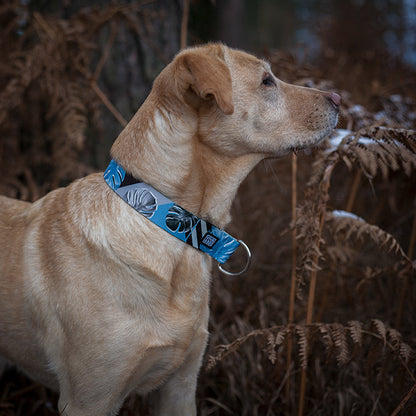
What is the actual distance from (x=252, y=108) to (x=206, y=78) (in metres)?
0.40

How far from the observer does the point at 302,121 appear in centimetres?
229

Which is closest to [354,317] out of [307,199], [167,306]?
A: [307,199]

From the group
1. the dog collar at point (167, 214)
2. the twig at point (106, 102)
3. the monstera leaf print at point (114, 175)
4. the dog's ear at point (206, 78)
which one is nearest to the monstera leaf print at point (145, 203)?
the dog collar at point (167, 214)

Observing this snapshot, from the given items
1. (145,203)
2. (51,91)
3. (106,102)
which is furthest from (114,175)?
(51,91)

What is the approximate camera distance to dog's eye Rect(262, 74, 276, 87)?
2303mm

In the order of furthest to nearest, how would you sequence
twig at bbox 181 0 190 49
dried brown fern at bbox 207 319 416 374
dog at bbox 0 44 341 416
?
twig at bbox 181 0 190 49
dried brown fern at bbox 207 319 416 374
dog at bbox 0 44 341 416

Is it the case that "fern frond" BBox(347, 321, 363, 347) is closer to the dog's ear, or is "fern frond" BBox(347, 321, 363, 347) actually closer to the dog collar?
the dog collar

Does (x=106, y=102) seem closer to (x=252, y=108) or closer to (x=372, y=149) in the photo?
(x=252, y=108)

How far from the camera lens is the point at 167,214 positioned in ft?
6.73

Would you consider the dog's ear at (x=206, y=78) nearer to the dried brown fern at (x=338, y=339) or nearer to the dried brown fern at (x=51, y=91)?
the dried brown fern at (x=338, y=339)

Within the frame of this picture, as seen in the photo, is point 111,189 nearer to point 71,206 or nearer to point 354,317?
point 71,206

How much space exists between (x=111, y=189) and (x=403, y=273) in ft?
5.86

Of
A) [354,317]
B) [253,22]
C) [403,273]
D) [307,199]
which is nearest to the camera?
[307,199]

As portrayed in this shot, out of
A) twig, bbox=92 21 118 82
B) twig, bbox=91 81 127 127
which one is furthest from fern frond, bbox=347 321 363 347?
twig, bbox=92 21 118 82
